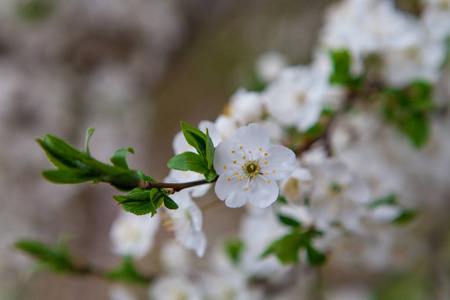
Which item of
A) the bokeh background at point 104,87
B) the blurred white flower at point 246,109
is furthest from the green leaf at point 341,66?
the bokeh background at point 104,87

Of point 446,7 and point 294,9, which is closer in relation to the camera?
point 446,7

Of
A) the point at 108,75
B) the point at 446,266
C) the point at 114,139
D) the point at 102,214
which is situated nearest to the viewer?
the point at 446,266

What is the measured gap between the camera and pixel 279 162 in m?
0.77

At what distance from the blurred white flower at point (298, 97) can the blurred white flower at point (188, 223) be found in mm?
439

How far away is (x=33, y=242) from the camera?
1.18 m

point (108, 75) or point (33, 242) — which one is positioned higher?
point (108, 75)

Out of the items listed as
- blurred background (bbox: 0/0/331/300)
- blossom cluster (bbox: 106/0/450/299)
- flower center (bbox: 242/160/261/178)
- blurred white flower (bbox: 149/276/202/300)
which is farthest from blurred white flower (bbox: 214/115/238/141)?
blurred background (bbox: 0/0/331/300)

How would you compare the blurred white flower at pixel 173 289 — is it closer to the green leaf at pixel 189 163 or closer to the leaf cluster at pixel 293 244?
the leaf cluster at pixel 293 244

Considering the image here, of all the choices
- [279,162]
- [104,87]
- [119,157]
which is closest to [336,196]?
[279,162]

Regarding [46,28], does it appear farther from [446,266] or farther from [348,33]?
[446,266]

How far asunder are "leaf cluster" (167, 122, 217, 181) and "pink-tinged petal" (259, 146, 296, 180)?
104 mm

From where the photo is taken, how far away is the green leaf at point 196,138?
0.73m

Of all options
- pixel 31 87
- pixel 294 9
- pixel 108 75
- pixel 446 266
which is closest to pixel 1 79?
pixel 31 87

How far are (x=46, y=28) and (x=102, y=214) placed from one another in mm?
1686
